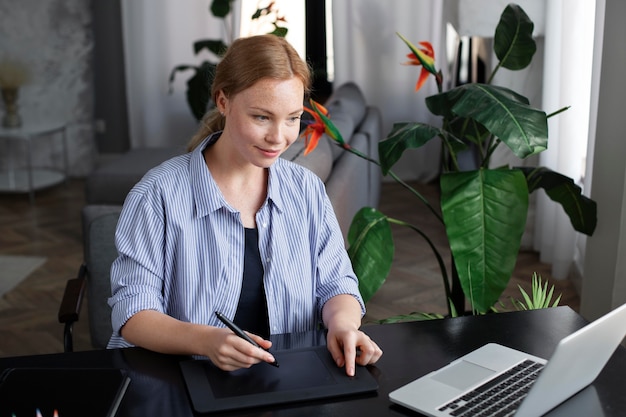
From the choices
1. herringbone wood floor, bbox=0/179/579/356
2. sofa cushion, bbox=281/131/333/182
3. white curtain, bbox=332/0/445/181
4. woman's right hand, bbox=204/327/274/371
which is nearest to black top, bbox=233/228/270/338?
woman's right hand, bbox=204/327/274/371

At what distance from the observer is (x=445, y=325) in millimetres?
1749

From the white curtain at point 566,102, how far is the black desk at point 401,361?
2.46 meters

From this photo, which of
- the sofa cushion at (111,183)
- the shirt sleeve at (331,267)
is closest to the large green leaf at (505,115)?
the shirt sleeve at (331,267)

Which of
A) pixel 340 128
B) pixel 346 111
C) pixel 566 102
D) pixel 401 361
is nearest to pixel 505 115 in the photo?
pixel 401 361

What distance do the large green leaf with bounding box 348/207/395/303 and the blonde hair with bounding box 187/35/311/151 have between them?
2.89 ft

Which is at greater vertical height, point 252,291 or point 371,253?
point 252,291

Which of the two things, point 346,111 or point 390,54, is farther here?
point 390,54

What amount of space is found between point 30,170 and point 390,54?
2.75 m

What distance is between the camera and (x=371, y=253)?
2.68 meters

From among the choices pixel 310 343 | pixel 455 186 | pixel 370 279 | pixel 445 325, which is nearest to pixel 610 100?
pixel 455 186

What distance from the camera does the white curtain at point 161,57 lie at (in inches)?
260

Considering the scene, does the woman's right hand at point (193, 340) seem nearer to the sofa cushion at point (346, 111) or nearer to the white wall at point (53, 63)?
the sofa cushion at point (346, 111)

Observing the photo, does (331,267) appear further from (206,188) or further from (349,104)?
(349,104)

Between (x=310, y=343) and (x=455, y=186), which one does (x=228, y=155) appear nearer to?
(x=310, y=343)
